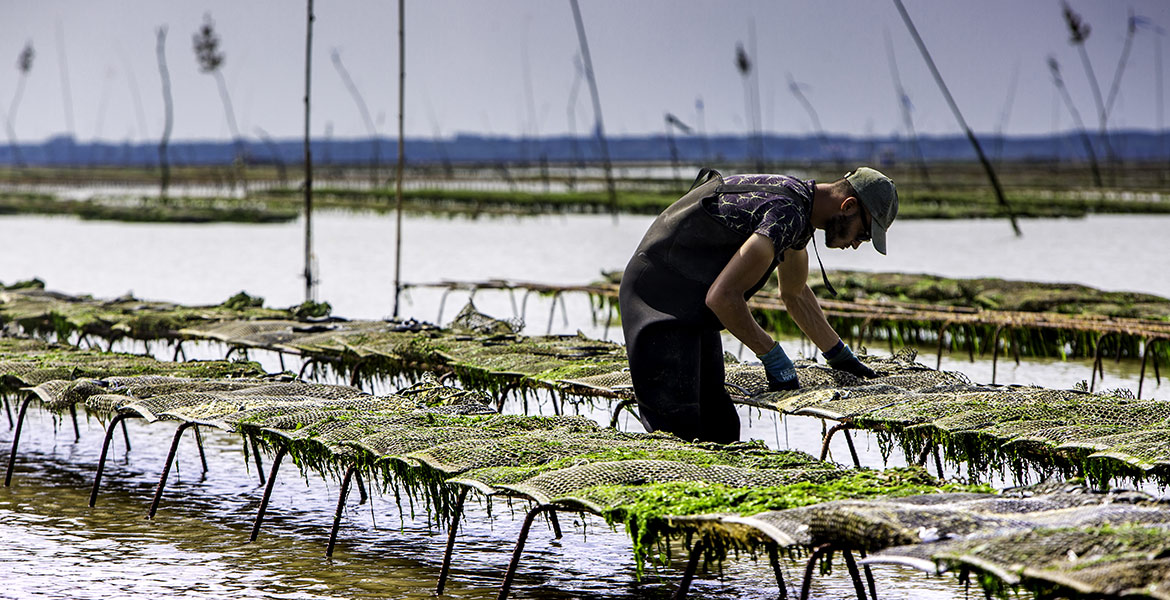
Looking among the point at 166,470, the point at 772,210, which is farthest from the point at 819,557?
the point at 166,470

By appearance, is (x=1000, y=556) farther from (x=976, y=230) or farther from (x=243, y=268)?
(x=976, y=230)

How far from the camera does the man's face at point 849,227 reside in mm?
4543

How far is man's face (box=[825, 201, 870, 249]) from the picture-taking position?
4.54 meters

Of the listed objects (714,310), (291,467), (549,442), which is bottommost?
(291,467)

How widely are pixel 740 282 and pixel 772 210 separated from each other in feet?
0.82

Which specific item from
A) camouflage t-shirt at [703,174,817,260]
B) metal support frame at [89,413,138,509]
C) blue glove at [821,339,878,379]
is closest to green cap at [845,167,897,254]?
camouflage t-shirt at [703,174,817,260]

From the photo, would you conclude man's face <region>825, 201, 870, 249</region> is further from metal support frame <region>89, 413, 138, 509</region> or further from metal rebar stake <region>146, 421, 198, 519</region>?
metal support frame <region>89, 413, 138, 509</region>

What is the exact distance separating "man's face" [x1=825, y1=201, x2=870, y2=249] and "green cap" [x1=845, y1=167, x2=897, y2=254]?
0.09 feet

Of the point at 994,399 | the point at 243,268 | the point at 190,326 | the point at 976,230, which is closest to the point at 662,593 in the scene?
the point at 994,399

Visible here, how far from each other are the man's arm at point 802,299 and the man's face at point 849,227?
22 cm

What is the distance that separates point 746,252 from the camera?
436 cm

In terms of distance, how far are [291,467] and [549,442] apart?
276 centimetres

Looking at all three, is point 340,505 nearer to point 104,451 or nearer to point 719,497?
point 104,451

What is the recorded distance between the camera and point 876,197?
450 centimetres
